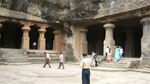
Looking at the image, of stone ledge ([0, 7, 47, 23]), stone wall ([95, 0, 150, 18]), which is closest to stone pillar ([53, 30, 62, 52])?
stone ledge ([0, 7, 47, 23])

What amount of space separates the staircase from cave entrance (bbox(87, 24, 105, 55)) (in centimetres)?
714

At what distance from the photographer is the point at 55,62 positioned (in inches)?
832

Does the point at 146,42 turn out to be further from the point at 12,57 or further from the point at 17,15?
the point at 17,15

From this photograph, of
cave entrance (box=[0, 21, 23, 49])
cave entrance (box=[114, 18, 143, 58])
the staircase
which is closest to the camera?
the staircase

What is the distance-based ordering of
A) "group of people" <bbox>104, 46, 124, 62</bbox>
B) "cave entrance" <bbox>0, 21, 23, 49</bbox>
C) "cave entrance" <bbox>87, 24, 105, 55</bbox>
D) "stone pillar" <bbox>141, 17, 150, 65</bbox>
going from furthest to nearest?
1. "cave entrance" <bbox>87, 24, 105, 55</bbox>
2. "cave entrance" <bbox>0, 21, 23, 49</bbox>
3. "group of people" <bbox>104, 46, 124, 62</bbox>
4. "stone pillar" <bbox>141, 17, 150, 65</bbox>

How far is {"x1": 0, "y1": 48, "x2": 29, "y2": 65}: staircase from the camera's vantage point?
1811 centimetres

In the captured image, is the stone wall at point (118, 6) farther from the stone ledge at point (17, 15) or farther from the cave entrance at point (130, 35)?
the stone ledge at point (17, 15)

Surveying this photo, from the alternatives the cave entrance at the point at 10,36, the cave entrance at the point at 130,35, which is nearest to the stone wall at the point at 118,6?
the cave entrance at the point at 130,35

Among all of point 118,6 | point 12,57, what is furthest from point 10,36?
point 118,6

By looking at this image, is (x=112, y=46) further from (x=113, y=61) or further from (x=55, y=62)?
(x=55, y=62)

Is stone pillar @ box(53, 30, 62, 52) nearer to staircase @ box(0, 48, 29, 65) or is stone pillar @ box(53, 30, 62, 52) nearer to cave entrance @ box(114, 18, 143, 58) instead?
staircase @ box(0, 48, 29, 65)

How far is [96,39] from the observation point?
82.8 ft

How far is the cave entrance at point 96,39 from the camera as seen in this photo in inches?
976

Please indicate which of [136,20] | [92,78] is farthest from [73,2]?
[92,78]
